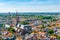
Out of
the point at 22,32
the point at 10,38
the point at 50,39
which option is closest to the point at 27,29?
the point at 22,32

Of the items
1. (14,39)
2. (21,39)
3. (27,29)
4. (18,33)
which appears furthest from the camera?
(27,29)

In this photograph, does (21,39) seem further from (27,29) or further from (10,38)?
(27,29)

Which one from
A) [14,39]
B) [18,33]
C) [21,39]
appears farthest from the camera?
[18,33]

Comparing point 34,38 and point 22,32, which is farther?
point 22,32

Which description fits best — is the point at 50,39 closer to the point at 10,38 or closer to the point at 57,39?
the point at 57,39

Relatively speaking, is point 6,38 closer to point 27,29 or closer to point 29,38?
point 29,38

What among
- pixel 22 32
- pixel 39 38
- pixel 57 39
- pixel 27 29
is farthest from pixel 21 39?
pixel 27 29

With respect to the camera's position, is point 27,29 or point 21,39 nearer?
point 21,39

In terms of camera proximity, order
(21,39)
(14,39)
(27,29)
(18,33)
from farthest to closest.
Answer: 1. (27,29)
2. (18,33)
3. (14,39)
4. (21,39)
